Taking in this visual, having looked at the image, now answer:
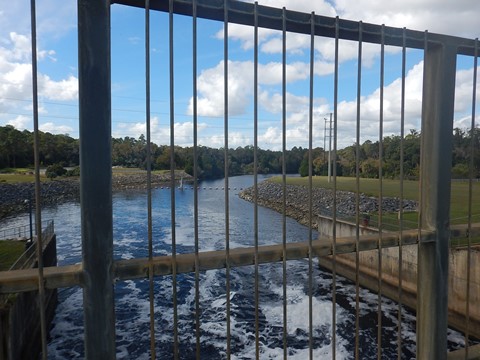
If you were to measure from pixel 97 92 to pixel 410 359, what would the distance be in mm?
13693

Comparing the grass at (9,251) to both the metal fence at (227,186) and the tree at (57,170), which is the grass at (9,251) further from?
the metal fence at (227,186)

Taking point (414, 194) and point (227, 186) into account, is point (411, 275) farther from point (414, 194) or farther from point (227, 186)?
point (227, 186)

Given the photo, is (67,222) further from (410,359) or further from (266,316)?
(410,359)

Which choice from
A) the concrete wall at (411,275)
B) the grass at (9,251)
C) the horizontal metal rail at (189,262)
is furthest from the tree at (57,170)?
the horizontal metal rail at (189,262)

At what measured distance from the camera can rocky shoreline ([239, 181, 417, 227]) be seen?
29.0 metres

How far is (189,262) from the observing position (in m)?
2.45

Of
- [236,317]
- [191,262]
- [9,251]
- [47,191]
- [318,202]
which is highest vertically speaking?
[191,262]

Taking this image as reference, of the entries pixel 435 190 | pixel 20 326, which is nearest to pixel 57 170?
pixel 20 326

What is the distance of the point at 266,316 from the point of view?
15.5 meters

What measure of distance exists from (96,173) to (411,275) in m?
16.6

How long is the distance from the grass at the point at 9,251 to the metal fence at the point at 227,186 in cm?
1291

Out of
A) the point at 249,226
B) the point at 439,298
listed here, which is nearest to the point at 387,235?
the point at 439,298

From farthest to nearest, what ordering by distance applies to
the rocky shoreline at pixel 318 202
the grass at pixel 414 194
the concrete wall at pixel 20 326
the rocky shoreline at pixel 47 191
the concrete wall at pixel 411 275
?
the rocky shoreline at pixel 47 191 < the rocky shoreline at pixel 318 202 < the grass at pixel 414 194 < the concrete wall at pixel 411 275 < the concrete wall at pixel 20 326

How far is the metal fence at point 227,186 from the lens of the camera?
213 centimetres
